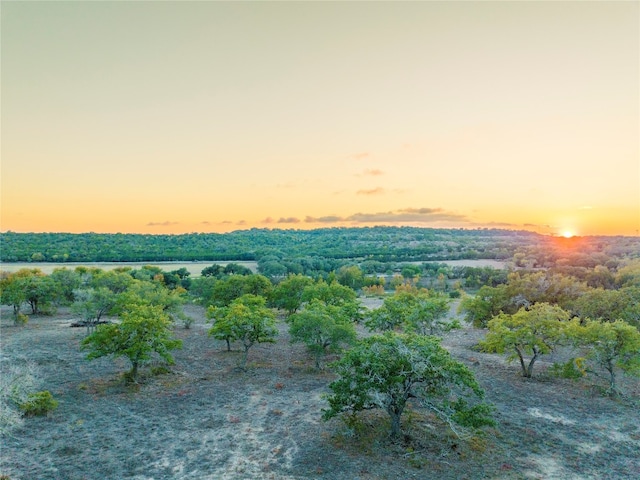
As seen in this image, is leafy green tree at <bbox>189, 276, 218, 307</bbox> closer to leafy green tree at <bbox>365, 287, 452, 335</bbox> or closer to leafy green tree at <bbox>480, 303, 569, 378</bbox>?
leafy green tree at <bbox>365, 287, 452, 335</bbox>

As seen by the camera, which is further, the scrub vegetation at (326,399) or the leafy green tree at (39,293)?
the leafy green tree at (39,293)

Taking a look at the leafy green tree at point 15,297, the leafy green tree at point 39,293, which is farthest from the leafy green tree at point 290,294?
the leafy green tree at point 39,293

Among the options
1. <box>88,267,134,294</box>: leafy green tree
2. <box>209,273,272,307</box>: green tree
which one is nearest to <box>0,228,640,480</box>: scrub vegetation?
<box>209,273,272,307</box>: green tree

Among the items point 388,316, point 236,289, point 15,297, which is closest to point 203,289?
point 236,289

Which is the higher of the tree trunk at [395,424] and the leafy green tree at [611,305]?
the leafy green tree at [611,305]

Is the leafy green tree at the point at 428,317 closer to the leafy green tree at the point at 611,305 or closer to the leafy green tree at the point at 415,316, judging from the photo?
the leafy green tree at the point at 415,316

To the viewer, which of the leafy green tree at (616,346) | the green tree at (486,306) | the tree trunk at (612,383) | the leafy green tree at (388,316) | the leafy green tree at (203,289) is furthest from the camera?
the leafy green tree at (203,289)

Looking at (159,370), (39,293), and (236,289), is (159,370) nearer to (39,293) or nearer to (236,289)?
(236,289)
